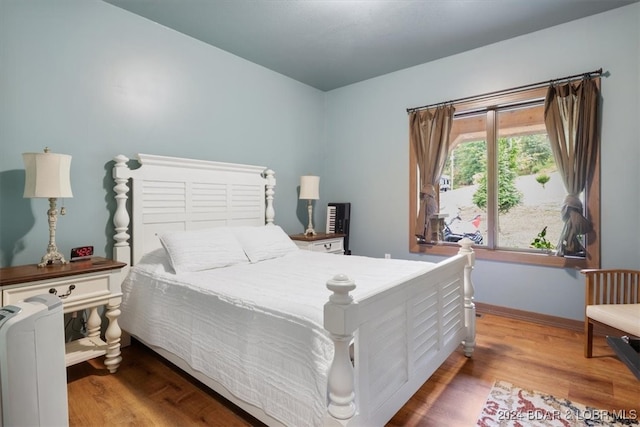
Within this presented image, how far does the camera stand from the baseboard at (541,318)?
8.62 feet

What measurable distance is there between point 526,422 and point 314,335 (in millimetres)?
1236

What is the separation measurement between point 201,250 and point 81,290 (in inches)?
29.0

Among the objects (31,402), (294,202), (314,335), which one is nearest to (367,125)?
(294,202)

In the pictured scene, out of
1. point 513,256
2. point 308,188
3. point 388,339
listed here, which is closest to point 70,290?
point 388,339

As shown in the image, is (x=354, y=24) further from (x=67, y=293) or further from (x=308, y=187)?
(x=67, y=293)

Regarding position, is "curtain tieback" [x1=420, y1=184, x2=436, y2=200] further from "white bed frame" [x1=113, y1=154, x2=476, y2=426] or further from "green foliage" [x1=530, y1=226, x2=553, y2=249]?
"white bed frame" [x1=113, y1=154, x2=476, y2=426]

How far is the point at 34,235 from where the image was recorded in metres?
2.15

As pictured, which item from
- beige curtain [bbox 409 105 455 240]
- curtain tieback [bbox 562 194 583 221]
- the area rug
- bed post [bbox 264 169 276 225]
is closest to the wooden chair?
curtain tieback [bbox 562 194 583 221]

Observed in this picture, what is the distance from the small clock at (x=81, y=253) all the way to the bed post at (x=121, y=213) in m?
0.23

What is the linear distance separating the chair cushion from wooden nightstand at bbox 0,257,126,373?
3226 mm

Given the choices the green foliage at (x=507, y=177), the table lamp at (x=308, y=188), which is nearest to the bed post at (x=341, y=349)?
the table lamp at (x=308, y=188)

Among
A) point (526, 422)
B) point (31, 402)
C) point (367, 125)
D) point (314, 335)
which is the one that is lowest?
point (526, 422)

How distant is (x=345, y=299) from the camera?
1.11 metres

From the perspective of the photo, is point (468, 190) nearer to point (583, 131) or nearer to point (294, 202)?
point (583, 131)
